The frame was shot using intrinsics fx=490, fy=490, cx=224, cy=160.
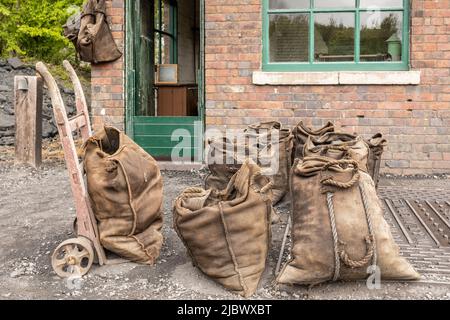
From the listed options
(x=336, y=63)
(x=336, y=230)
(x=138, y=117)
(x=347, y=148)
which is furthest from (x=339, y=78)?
(x=336, y=230)

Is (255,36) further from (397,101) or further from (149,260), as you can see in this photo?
(149,260)

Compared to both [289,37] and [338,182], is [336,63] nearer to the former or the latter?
[289,37]

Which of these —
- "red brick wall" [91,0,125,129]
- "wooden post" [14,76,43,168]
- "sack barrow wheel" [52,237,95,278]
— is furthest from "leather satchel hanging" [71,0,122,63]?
"sack barrow wheel" [52,237,95,278]

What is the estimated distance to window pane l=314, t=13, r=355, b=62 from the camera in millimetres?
6496

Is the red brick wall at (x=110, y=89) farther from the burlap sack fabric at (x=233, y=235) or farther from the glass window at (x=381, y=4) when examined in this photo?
the burlap sack fabric at (x=233, y=235)

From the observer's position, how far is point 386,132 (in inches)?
255

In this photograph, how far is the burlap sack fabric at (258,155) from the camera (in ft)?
14.0

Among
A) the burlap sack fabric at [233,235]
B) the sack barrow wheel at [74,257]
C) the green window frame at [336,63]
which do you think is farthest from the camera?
the green window frame at [336,63]

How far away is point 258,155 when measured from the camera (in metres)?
4.40

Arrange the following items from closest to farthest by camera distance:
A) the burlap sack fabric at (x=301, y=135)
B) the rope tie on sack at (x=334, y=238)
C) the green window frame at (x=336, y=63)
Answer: the rope tie on sack at (x=334, y=238)
the burlap sack fabric at (x=301, y=135)
the green window frame at (x=336, y=63)

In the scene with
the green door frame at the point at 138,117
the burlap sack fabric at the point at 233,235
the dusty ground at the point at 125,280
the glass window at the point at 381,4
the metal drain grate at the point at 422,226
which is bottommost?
the dusty ground at the point at 125,280

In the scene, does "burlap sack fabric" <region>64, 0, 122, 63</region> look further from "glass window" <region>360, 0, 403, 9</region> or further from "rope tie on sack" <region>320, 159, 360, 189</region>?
"rope tie on sack" <region>320, 159, 360, 189</region>

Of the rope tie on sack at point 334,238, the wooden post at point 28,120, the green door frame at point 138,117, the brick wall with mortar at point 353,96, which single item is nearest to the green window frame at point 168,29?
the green door frame at point 138,117

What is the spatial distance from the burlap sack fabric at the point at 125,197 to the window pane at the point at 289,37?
3.87 metres
